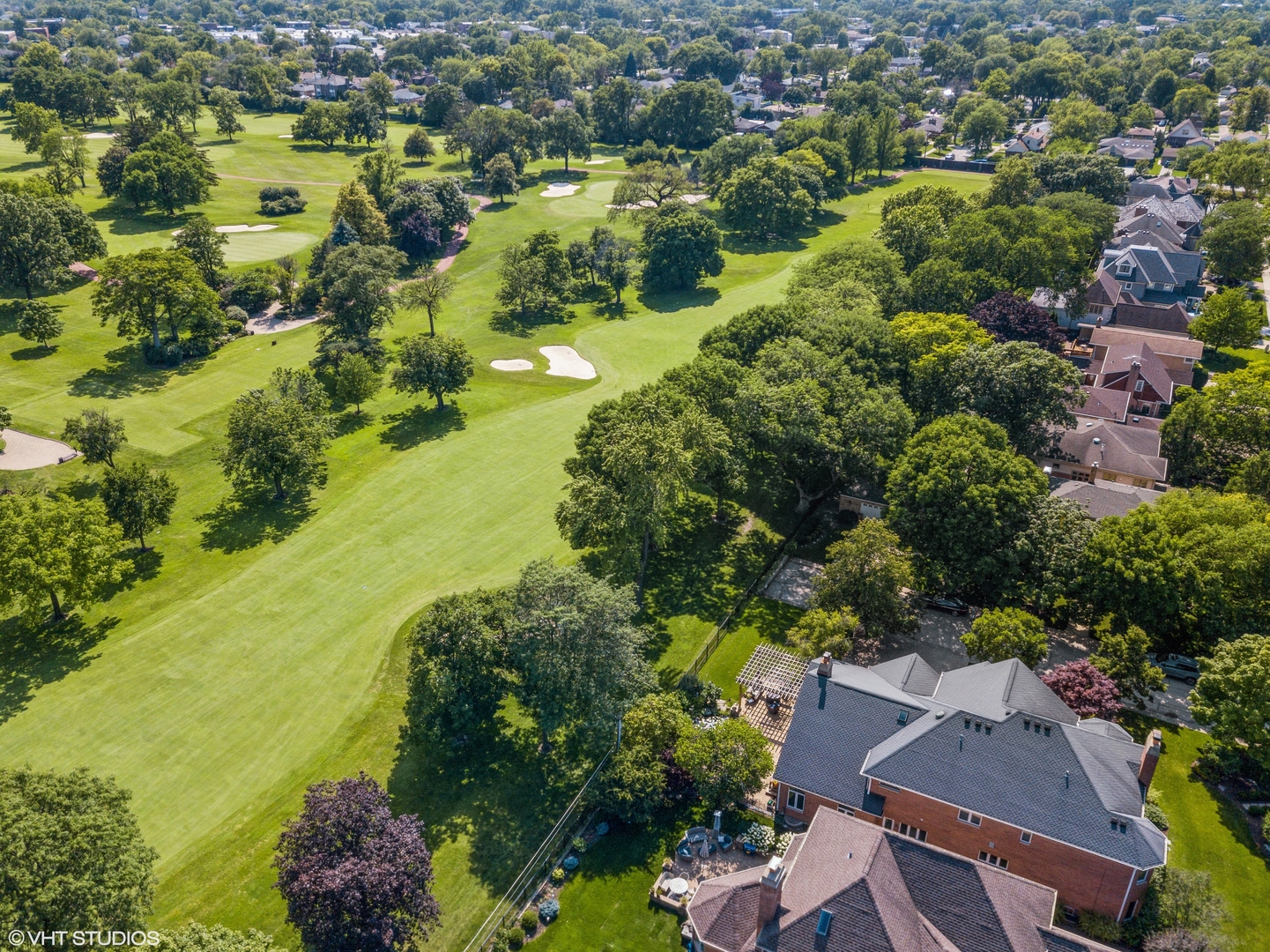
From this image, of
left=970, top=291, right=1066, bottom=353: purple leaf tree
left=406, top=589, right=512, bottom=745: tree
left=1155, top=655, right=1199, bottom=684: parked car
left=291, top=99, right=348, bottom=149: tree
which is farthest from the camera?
left=291, top=99, right=348, bottom=149: tree

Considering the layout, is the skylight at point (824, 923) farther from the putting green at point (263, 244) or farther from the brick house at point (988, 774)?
the putting green at point (263, 244)

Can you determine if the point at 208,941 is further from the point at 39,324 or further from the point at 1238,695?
the point at 39,324

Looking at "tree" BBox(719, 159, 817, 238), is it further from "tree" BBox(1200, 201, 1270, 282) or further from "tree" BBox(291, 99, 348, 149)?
"tree" BBox(291, 99, 348, 149)

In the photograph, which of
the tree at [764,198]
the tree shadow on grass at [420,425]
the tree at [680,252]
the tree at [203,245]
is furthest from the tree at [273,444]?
the tree at [764,198]

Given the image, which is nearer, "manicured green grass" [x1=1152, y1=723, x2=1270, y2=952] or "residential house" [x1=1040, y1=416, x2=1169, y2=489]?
"manicured green grass" [x1=1152, y1=723, x2=1270, y2=952]

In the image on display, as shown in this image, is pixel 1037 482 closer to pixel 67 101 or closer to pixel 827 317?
pixel 827 317

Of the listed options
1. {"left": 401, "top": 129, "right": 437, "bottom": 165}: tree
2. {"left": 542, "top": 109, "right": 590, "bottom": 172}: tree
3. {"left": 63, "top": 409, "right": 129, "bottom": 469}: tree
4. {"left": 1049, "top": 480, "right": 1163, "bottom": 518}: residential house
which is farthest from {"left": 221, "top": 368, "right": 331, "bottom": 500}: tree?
{"left": 542, "top": 109, "right": 590, "bottom": 172}: tree

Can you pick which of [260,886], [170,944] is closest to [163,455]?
[260,886]

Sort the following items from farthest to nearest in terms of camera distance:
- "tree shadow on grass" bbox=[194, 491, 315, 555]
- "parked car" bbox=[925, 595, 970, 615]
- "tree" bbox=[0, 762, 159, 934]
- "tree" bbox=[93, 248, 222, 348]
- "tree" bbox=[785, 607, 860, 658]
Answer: "tree" bbox=[93, 248, 222, 348], "tree shadow on grass" bbox=[194, 491, 315, 555], "parked car" bbox=[925, 595, 970, 615], "tree" bbox=[785, 607, 860, 658], "tree" bbox=[0, 762, 159, 934]
